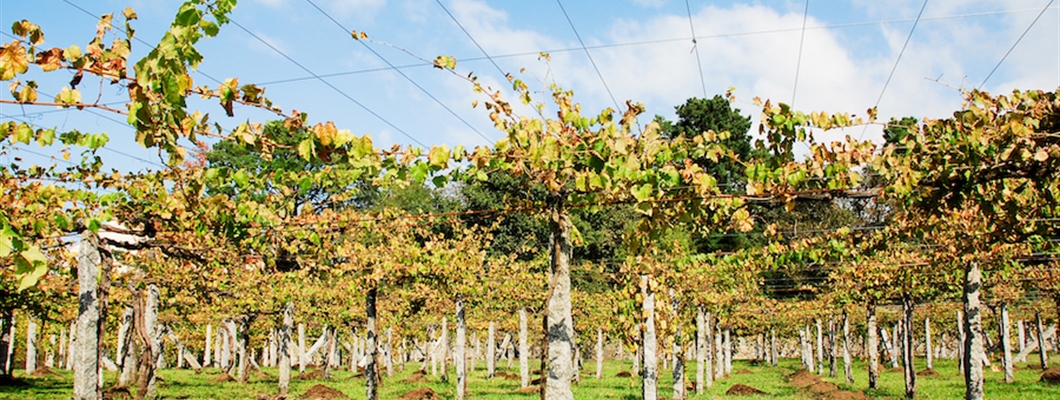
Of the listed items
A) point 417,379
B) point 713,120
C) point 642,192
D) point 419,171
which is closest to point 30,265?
point 419,171

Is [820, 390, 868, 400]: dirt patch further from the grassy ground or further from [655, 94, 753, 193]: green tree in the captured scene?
[655, 94, 753, 193]: green tree

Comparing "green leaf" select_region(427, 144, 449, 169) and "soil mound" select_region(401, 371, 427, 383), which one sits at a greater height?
"green leaf" select_region(427, 144, 449, 169)

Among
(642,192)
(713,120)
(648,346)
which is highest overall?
(713,120)

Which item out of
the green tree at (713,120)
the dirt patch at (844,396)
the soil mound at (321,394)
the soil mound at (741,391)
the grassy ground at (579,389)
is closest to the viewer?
the dirt patch at (844,396)

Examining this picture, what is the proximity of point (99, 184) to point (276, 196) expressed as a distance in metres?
2.18

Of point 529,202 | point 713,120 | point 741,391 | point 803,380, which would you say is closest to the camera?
point 529,202

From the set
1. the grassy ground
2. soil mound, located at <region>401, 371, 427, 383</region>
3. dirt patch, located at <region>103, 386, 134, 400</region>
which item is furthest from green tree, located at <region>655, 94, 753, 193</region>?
dirt patch, located at <region>103, 386, 134, 400</region>

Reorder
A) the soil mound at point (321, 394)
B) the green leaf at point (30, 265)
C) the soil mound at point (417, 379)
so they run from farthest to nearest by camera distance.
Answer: the soil mound at point (417, 379) → the soil mound at point (321, 394) → the green leaf at point (30, 265)

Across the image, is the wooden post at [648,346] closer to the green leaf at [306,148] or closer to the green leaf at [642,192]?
the green leaf at [642,192]

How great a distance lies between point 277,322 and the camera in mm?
29734

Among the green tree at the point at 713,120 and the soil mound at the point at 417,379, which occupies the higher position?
the green tree at the point at 713,120

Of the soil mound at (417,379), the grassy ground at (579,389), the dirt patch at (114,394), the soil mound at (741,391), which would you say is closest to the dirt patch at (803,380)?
the grassy ground at (579,389)

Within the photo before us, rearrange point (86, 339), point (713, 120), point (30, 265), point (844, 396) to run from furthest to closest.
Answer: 1. point (713, 120)
2. point (844, 396)
3. point (86, 339)
4. point (30, 265)

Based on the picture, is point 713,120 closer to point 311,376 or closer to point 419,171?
point 311,376
